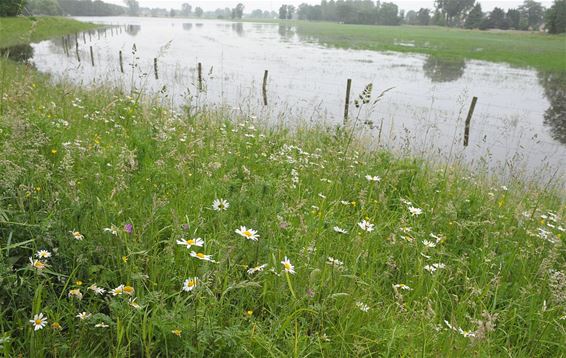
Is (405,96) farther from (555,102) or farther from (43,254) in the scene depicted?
(43,254)

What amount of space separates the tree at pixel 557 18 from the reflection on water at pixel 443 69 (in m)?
61.7

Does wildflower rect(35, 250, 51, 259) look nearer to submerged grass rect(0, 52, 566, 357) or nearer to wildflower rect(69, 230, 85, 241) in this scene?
submerged grass rect(0, 52, 566, 357)

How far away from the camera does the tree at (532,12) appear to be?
127312 millimetres

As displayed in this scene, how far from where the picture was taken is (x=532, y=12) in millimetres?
129375

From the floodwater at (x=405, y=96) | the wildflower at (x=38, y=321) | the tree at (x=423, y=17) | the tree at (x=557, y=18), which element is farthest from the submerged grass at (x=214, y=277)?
the tree at (x=423, y=17)

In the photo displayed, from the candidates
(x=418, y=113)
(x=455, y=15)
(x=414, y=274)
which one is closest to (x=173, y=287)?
(x=414, y=274)

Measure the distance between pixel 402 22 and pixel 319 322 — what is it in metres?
179

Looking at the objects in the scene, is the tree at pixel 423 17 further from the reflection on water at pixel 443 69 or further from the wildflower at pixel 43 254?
the wildflower at pixel 43 254

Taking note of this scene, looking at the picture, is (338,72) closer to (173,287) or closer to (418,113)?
(418,113)

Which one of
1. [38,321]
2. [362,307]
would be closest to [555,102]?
[362,307]

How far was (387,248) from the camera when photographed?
3502 millimetres

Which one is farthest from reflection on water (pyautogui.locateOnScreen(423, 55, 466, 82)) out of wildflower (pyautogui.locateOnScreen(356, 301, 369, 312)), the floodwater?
wildflower (pyautogui.locateOnScreen(356, 301, 369, 312))

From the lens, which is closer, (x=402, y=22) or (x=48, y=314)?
(x=48, y=314)

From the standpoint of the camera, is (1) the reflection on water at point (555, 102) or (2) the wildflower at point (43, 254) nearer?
(2) the wildflower at point (43, 254)
